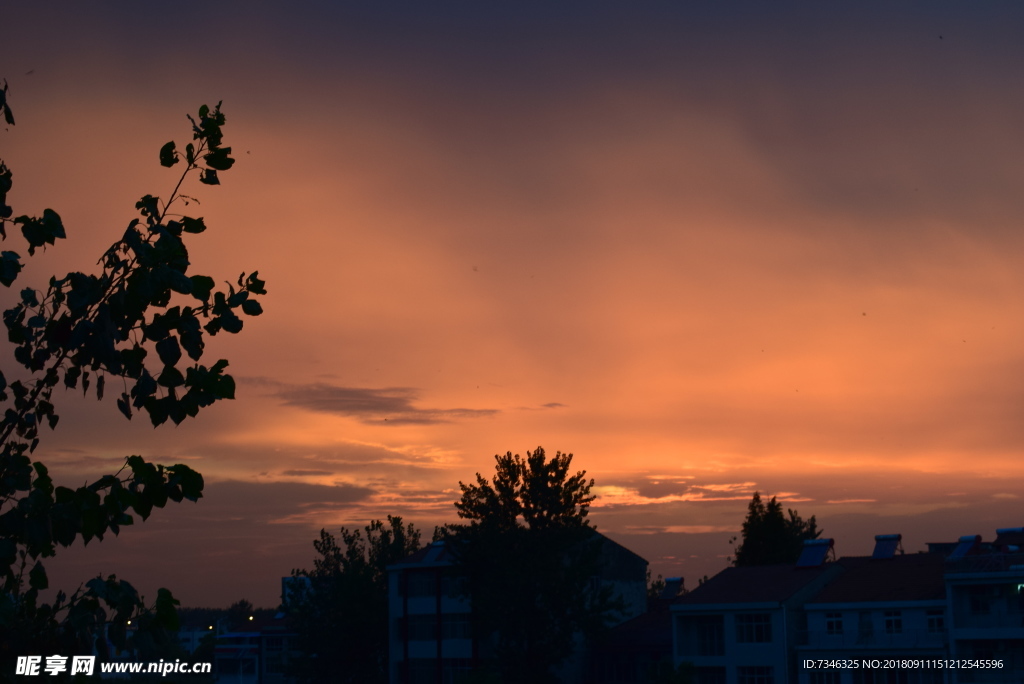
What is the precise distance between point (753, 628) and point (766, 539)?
3650cm

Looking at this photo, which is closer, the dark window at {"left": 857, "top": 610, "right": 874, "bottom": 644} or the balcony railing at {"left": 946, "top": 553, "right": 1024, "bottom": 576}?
the balcony railing at {"left": 946, "top": 553, "right": 1024, "bottom": 576}

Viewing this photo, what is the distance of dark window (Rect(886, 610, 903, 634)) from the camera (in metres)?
61.2

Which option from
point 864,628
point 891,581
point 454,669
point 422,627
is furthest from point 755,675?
point 422,627

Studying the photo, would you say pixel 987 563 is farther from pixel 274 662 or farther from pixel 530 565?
pixel 274 662

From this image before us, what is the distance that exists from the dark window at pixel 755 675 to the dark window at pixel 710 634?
1.73 metres

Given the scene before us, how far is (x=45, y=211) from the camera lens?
7289mm

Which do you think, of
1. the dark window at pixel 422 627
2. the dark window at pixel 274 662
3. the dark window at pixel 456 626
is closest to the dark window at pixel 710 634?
the dark window at pixel 456 626

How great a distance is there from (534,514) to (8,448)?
212 ft

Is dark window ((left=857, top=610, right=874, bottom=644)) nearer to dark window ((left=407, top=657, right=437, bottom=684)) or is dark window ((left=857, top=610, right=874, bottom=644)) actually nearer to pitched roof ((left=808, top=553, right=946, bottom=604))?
pitched roof ((left=808, top=553, right=946, bottom=604))

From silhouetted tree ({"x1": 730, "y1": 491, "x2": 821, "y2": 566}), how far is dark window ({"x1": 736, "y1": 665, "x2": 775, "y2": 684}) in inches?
1390

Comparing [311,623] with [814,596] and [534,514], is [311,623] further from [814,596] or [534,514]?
[814,596]

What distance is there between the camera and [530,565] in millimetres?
66500

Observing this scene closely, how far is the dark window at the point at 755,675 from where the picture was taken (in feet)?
209

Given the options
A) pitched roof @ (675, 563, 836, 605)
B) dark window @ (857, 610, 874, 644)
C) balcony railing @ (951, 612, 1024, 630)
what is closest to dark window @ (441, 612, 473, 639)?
pitched roof @ (675, 563, 836, 605)
